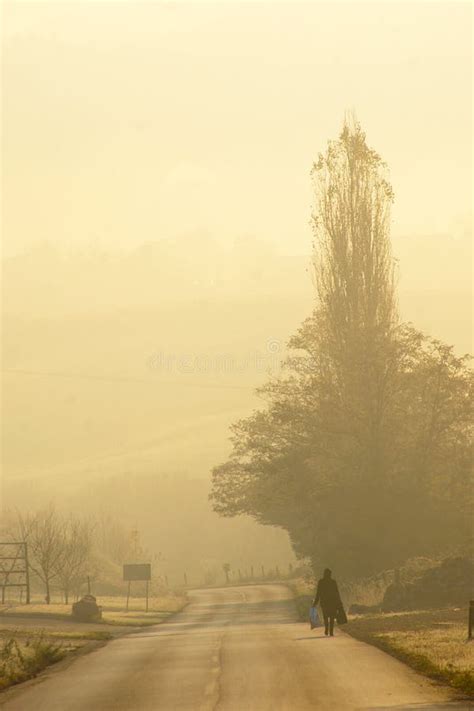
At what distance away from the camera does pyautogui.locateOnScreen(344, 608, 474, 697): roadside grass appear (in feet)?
77.5

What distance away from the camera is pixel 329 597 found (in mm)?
36469

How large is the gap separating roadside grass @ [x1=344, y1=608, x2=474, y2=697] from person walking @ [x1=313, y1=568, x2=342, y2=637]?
848 millimetres

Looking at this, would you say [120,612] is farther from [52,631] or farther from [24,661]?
[24,661]

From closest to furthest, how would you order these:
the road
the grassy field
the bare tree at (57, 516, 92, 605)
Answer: the road < the grassy field < the bare tree at (57, 516, 92, 605)

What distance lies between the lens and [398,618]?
4172 cm

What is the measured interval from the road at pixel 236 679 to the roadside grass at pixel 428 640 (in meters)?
0.49

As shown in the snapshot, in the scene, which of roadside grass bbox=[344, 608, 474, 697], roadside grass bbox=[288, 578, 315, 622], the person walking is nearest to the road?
roadside grass bbox=[344, 608, 474, 697]

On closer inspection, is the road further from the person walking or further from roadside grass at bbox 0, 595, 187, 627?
roadside grass at bbox 0, 595, 187, 627

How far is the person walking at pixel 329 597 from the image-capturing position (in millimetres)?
36250

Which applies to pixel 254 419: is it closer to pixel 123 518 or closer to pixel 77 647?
pixel 77 647

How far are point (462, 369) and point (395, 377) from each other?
3.56 meters

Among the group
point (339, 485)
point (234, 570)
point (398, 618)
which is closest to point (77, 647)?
point (398, 618)

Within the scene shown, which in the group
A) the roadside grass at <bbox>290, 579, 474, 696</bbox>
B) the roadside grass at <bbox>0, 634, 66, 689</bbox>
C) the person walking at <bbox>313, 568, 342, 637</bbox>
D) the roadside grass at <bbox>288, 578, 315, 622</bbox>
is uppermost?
the person walking at <bbox>313, 568, 342, 637</bbox>

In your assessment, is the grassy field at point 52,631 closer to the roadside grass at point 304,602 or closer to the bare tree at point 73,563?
the bare tree at point 73,563
